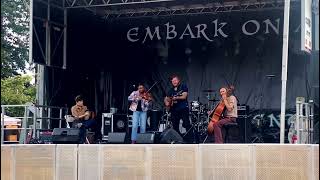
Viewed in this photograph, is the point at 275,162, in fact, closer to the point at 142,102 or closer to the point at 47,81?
the point at 142,102

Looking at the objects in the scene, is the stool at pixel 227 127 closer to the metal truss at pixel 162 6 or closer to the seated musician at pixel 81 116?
the seated musician at pixel 81 116

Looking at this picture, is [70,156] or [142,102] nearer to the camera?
[70,156]

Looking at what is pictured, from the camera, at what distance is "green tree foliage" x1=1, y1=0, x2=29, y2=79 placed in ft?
73.2

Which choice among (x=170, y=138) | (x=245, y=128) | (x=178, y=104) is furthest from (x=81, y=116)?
(x=245, y=128)

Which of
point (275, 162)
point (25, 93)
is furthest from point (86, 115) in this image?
point (25, 93)

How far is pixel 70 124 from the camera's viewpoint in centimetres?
1254

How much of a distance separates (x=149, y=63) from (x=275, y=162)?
7015 millimetres

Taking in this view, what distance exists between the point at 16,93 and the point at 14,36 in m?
7.22

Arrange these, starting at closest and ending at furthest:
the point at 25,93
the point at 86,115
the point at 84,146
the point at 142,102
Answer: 1. the point at 84,146
2. the point at 142,102
3. the point at 86,115
4. the point at 25,93

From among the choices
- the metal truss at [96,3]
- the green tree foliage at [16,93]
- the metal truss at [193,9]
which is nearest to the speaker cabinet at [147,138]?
the metal truss at [96,3]

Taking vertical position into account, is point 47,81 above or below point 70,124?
above

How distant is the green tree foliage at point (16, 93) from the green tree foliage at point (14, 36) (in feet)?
15.6

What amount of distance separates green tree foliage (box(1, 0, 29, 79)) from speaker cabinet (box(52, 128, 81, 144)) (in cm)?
1185

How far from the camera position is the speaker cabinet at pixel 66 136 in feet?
34.9
